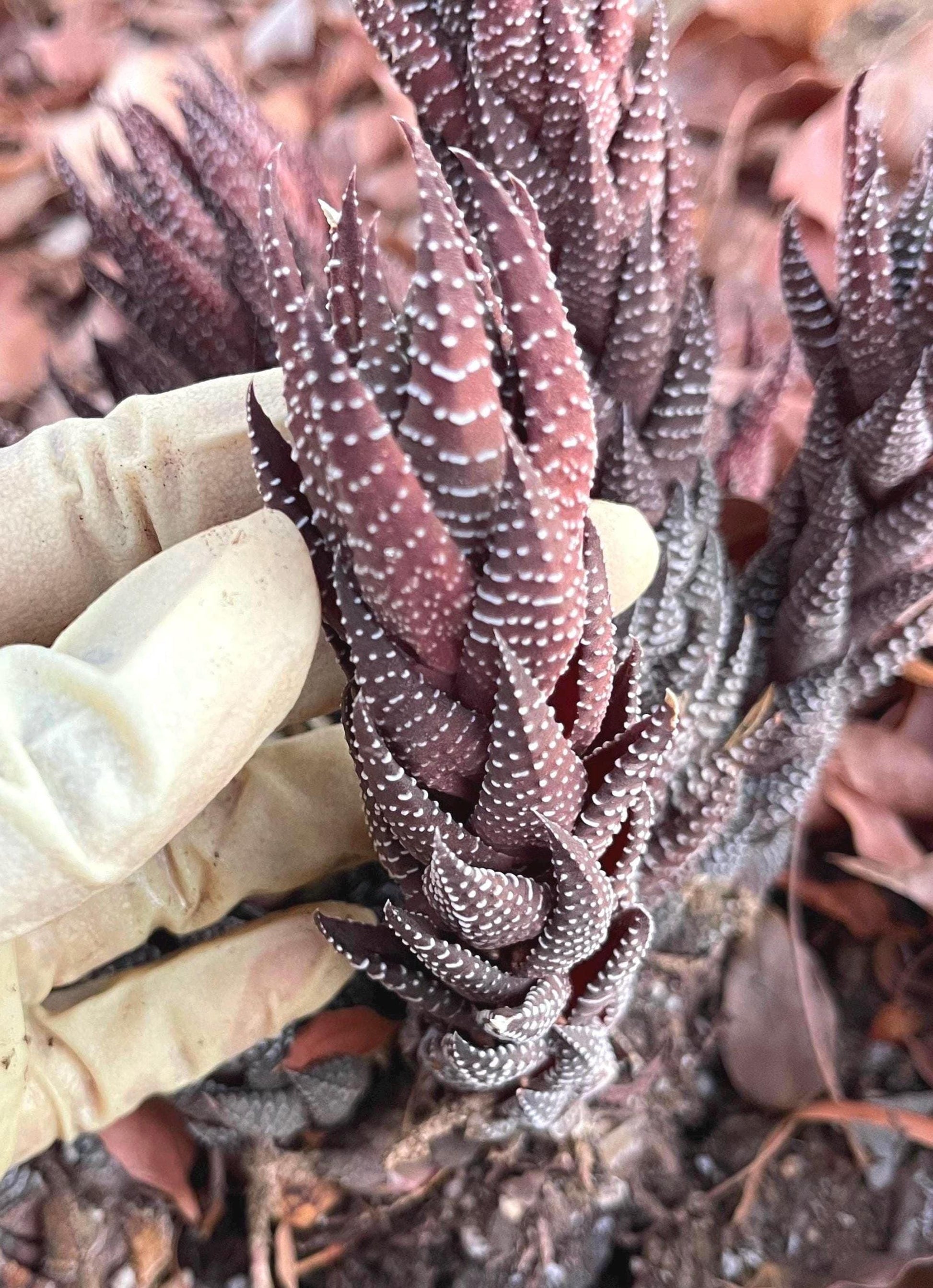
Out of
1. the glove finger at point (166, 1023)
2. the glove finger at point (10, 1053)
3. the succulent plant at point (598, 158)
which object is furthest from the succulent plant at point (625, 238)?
the glove finger at point (10, 1053)

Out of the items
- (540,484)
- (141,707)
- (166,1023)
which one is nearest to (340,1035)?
(166,1023)

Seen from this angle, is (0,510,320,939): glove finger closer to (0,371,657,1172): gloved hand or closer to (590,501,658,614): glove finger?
(0,371,657,1172): gloved hand

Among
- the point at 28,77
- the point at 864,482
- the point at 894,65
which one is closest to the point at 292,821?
the point at 864,482

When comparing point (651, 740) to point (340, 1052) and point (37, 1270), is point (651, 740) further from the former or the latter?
point (37, 1270)

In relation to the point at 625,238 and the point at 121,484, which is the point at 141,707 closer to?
the point at 121,484

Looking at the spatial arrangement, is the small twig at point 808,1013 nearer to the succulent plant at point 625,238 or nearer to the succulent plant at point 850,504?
the succulent plant at point 850,504

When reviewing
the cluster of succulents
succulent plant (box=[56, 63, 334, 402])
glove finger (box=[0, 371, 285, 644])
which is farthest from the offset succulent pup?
succulent plant (box=[56, 63, 334, 402])
